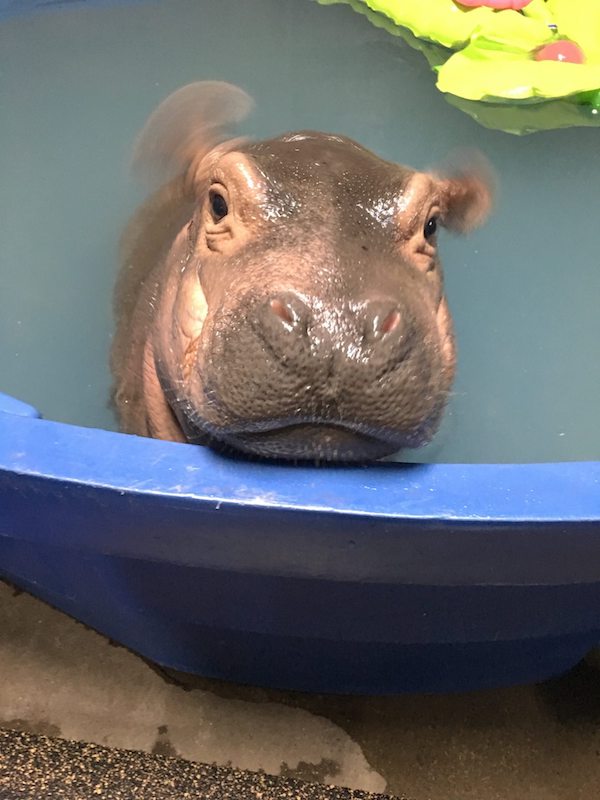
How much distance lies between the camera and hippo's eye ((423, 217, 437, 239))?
1.37 m

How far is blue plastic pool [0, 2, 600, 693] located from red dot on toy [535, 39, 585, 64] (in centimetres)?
206

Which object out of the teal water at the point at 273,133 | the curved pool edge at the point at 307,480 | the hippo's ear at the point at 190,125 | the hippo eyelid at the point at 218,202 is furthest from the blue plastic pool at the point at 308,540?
the hippo's ear at the point at 190,125

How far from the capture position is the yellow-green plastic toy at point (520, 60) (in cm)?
271

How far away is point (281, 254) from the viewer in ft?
3.72

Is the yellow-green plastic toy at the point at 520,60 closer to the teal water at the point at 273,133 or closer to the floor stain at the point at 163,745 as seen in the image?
the teal water at the point at 273,133

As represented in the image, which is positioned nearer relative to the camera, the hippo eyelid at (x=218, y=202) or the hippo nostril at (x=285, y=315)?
the hippo nostril at (x=285, y=315)

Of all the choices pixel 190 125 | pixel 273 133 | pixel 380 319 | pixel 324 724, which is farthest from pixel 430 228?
pixel 273 133

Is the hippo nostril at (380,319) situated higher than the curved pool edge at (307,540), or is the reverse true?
the hippo nostril at (380,319)

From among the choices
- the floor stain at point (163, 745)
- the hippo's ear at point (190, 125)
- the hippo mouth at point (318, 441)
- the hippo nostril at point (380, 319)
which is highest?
the hippo nostril at point (380, 319)

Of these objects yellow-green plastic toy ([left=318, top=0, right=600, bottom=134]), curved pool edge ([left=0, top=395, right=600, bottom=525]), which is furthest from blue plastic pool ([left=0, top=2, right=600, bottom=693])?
yellow-green plastic toy ([left=318, top=0, right=600, bottom=134])

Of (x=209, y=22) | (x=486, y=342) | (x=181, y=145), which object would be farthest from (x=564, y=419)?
(x=209, y=22)

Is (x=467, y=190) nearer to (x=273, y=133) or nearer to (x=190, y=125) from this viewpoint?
(x=190, y=125)

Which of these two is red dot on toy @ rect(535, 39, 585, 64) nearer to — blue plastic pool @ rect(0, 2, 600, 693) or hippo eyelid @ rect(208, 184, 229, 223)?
hippo eyelid @ rect(208, 184, 229, 223)

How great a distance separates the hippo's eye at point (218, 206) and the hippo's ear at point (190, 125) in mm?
342
